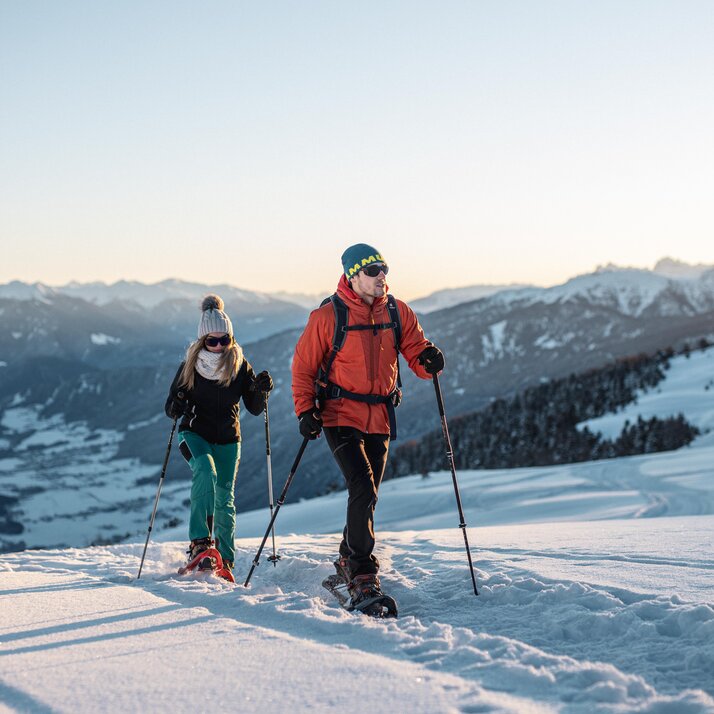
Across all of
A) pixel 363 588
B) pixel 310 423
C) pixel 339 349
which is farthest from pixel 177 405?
pixel 363 588

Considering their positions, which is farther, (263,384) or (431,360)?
(263,384)

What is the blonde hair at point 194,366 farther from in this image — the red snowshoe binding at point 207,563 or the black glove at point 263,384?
the red snowshoe binding at point 207,563

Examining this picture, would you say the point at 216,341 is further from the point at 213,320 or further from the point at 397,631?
the point at 397,631

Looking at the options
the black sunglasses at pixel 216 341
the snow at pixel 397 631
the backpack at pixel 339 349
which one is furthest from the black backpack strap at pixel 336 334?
the black sunglasses at pixel 216 341

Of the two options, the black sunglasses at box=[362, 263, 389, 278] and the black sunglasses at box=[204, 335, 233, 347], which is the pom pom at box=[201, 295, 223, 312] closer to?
the black sunglasses at box=[204, 335, 233, 347]

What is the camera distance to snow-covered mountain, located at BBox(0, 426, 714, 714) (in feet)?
9.80

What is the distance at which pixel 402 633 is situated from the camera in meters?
3.89

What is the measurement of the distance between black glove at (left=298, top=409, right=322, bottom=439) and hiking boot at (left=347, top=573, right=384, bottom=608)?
104cm

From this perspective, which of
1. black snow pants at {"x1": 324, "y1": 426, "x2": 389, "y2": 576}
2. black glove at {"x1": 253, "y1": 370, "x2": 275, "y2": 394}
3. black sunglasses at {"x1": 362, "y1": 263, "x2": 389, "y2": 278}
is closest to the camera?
black snow pants at {"x1": 324, "y1": 426, "x2": 389, "y2": 576}

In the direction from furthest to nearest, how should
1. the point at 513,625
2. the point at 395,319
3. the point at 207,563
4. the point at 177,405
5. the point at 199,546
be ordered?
the point at 177,405
the point at 199,546
the point at 207,563
the point at 395,319
the point at 513,625

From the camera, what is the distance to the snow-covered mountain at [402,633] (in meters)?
2.99

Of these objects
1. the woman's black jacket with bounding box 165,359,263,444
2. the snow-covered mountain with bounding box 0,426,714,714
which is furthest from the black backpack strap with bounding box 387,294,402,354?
the woman's black jacket with bounding box 165,359,263,444

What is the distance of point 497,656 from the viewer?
3535mm

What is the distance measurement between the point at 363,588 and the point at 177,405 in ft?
9.37
